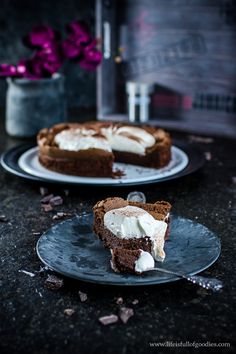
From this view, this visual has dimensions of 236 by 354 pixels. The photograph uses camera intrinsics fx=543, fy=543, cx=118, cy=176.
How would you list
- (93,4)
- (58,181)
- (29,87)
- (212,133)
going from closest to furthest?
(58,181) < (29,87) < (212,133) < (93,4)

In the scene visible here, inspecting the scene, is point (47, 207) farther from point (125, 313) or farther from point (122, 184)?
point (125, 313)

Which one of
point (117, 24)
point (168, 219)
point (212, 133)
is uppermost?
point (117, 24)

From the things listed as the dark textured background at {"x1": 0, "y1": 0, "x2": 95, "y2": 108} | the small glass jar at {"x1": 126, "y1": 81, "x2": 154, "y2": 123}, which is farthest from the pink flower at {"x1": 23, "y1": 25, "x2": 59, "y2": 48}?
the dark textured background at {"x1": 0, "y1": 0, "x2": 95, "y2": 108}

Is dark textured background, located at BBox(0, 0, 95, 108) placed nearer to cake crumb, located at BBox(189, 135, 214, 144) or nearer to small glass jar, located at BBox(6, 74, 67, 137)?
small glass jar, located at BBox(6, 74, 67, 137)

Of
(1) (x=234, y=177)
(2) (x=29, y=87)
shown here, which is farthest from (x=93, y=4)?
(1) (x=234, y=177)

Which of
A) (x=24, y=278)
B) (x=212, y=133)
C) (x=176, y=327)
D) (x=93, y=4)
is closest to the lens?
(x=176, y=327)

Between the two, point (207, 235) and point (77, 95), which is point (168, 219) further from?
point (77, 95)

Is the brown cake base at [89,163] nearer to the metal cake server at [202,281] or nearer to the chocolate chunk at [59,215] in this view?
the chocolate chunk at [59,215]
